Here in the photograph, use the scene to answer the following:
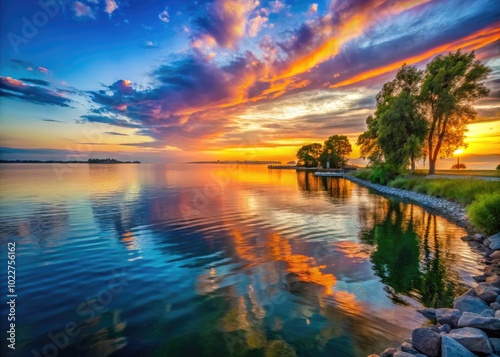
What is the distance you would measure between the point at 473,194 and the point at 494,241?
454 inches

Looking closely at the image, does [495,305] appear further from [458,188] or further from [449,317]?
[458,188]

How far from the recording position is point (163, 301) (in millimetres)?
8805

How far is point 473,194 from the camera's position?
75.0 feet

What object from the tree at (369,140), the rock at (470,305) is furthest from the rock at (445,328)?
the tree at (369,140)

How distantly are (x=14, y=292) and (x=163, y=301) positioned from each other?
19.2 ft

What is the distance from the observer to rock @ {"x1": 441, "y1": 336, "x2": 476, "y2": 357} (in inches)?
205

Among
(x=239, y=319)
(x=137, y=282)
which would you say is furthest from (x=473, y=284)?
(x=137, y=282)

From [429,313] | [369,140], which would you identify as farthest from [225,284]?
[369,140]

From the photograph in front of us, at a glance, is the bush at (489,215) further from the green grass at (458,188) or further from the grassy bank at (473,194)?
the green grass at (458,188)

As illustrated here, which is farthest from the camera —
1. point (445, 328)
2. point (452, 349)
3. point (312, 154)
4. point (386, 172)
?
point (312, 154)

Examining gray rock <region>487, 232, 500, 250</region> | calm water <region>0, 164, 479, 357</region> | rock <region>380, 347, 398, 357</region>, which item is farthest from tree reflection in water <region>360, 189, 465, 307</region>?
rock <region>380, 347, 398, 357</region>

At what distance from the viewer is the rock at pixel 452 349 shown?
5.21 m

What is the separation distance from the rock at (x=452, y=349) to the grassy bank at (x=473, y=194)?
14.3m

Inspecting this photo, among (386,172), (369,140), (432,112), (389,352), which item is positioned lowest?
(389,352)
